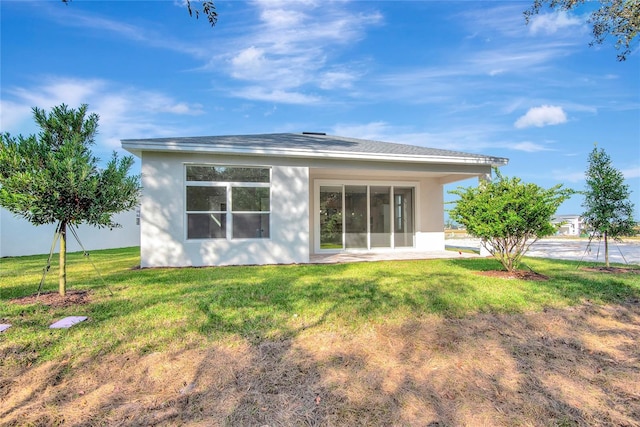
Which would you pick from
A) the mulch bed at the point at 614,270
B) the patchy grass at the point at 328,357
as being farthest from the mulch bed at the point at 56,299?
the mulch bed at the point at 614,270

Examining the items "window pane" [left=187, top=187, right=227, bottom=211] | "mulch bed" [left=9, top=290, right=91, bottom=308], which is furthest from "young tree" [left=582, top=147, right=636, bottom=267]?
"mulch bed" [left=9, top=290, right=91, bottom=308]

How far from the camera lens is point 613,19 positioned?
23.8 ft

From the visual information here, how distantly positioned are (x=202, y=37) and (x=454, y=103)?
11.5 meters

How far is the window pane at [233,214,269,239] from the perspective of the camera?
8805mm

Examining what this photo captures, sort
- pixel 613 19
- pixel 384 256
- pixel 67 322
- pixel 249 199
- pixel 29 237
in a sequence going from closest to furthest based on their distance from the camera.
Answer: pixel 67 322
pixel 613 19
pixel 249 199
pixel 384 256
pixel 29 237

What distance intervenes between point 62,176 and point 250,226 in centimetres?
474

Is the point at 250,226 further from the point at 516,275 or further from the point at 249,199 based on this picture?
the point at 516,275

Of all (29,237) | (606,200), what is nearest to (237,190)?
(606,200)

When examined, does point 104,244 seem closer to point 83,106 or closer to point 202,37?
point 202,37

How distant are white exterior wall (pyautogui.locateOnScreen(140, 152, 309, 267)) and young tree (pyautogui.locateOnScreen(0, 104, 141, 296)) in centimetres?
286

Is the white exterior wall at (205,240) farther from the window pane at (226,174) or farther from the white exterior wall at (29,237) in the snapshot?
the white exterior wall at (29,237)

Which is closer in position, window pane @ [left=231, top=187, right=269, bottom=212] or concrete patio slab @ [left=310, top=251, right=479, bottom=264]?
window pane @ [left=231, top=187, right=269, bottom=212]

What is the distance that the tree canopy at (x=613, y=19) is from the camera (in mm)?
6785

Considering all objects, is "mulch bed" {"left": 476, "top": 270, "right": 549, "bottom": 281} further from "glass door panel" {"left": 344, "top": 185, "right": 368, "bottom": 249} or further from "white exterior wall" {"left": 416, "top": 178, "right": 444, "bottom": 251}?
"white exterior wall" {"left": 416, "top": 178, "right": 444, "bottom": 251}
